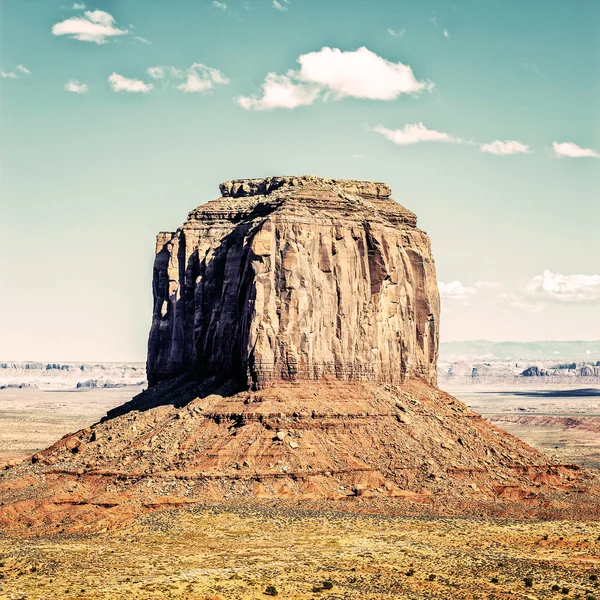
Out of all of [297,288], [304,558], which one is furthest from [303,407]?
[304,558]

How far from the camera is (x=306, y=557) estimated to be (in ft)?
240

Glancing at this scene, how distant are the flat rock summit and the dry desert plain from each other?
4501 millimetres

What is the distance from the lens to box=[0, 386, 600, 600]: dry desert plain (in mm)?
64688

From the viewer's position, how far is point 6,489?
94125mm

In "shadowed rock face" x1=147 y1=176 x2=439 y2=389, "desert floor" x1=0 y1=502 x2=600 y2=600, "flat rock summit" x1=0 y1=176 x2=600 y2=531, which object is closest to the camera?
"desert floor" x1=0 y1=502 x2=600 y2=600

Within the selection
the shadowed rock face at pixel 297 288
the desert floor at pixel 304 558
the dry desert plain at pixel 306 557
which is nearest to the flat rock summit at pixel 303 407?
the shadowed rock face at pixel 297 288

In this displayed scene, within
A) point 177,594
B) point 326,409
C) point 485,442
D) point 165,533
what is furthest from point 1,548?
point 485,442

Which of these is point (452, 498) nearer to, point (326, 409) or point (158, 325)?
point (326, 409)

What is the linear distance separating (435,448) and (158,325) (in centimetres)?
3720

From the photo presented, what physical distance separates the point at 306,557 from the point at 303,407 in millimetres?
25864

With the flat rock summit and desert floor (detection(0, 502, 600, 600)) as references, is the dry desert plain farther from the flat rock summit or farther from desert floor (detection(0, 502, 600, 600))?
the flat rock summit

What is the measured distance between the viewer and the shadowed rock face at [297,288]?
330 feet

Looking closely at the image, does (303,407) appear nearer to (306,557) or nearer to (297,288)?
(297,288)

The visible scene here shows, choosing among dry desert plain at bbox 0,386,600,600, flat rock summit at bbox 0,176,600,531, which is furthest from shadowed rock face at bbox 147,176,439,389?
dry desert plain at bbox 0,386,600,600
